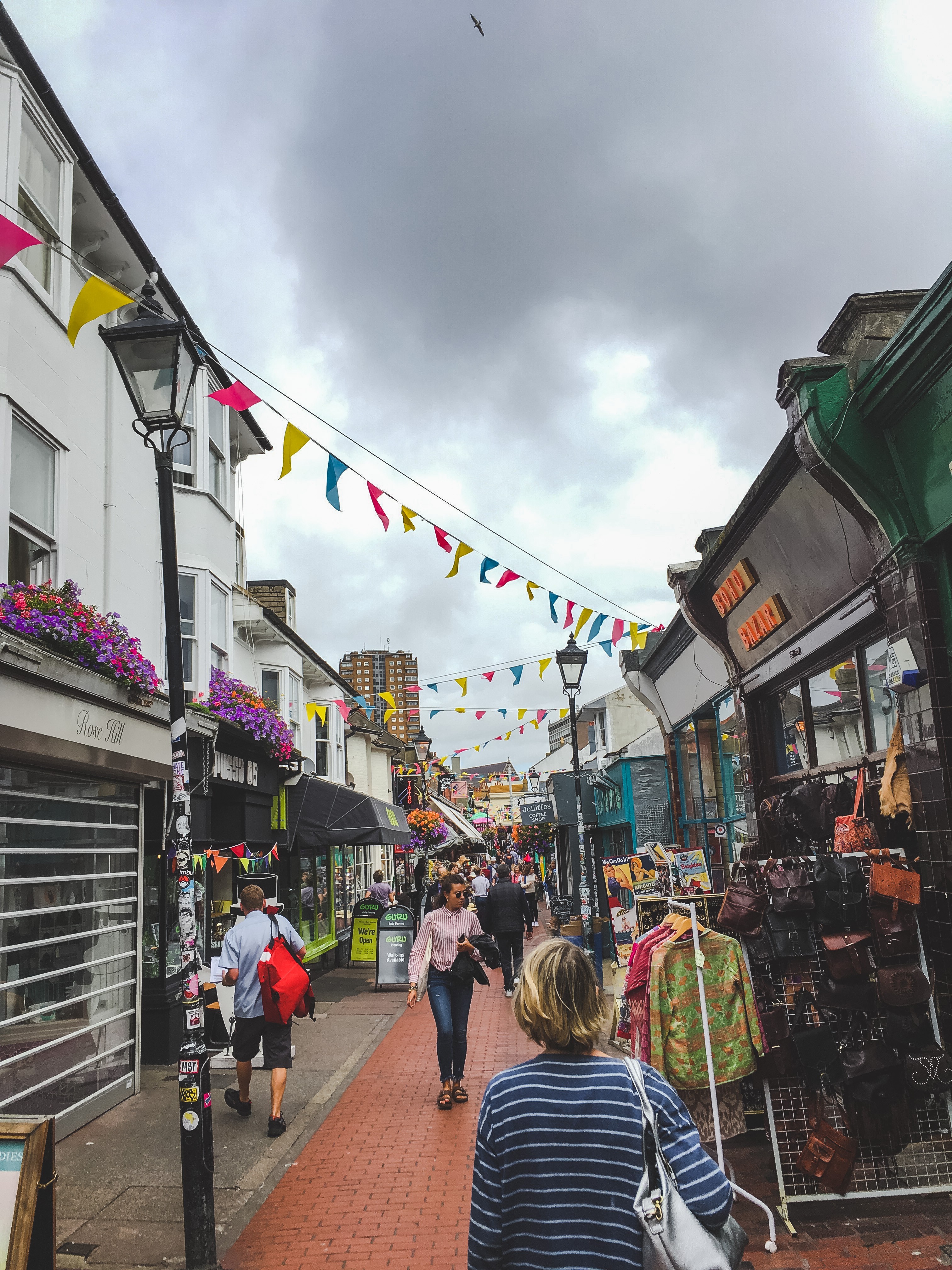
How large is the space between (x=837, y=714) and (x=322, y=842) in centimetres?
1096

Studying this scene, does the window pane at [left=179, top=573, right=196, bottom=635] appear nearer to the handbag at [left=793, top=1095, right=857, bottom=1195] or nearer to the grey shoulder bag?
the handbag at [left=793, top=1095, right=857, bottom=1195]

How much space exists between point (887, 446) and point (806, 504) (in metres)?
1.04

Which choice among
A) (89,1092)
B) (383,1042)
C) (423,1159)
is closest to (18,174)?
(89,1092)

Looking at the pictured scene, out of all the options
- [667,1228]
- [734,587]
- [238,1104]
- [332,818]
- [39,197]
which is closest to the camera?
[667,1228]

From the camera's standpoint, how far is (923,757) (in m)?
5.80

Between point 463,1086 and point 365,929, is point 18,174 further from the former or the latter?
point 365,929

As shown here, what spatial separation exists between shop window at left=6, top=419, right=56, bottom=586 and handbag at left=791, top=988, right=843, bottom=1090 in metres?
6.85

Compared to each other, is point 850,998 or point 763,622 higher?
point 763,622

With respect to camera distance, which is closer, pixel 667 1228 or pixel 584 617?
pixel 667 1228

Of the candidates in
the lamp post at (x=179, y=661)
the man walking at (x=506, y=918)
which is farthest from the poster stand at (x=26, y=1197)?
the man walking at (x=506, y=918)

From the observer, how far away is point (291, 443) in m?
7.54

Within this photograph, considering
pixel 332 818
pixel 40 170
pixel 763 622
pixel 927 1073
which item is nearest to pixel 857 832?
pixel 927 1073

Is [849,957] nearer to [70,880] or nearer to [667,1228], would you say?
[667,1228]

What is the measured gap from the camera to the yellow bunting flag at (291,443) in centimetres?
751
